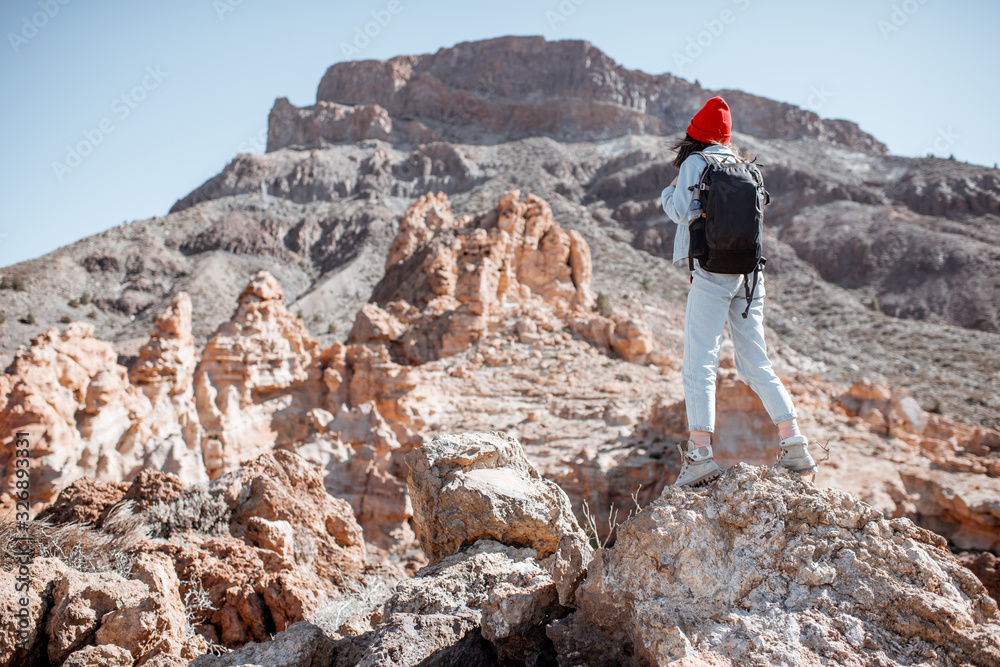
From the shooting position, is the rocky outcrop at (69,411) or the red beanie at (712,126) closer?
the red beanie at (712,126)

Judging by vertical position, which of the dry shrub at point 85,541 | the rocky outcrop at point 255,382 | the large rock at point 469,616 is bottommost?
the rocky outcrop at point 255,382

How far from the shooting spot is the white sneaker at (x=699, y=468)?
2.49 metres

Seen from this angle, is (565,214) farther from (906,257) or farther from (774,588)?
(774,588)

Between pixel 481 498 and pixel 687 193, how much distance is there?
193cm

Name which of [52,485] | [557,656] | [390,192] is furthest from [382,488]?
[390,192]

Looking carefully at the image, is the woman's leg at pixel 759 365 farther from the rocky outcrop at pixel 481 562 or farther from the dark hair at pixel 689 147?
the rocky outcrop at pixel 481 562

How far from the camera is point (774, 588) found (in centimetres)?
210

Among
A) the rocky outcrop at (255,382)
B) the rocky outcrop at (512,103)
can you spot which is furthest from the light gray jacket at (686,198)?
the rocky outcrop at (512,103)

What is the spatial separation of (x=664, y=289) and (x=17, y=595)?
37.8m

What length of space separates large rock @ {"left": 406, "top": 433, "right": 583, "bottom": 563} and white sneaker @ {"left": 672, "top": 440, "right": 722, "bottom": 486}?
80 centimetres

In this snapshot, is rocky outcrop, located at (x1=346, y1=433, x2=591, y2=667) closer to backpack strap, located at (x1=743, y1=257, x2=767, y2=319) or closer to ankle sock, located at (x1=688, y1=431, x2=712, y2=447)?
ankle sock, located at (x1=688, y1=431, x2=712, y2=447)

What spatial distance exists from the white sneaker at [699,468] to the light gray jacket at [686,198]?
0.81 m

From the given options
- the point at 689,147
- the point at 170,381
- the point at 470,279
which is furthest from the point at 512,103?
the point at 689,147

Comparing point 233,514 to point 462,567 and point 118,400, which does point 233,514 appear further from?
point 118,400
